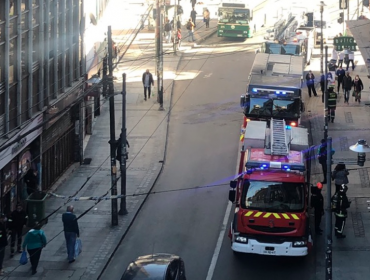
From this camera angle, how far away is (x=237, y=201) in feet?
84.5

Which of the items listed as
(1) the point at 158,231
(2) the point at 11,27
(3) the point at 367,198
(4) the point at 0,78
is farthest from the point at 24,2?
(3) the point at 367,198

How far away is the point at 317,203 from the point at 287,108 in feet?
26.9

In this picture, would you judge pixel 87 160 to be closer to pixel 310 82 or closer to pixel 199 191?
pixel 199 191

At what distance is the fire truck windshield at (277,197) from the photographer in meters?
24.9

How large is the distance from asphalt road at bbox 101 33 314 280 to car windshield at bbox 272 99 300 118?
2.90m

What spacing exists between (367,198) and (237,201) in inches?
306

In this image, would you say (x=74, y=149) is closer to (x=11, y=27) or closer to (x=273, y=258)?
(x=11, y=27)

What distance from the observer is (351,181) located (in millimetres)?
33719

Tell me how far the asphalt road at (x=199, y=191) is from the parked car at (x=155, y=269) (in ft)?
9.86

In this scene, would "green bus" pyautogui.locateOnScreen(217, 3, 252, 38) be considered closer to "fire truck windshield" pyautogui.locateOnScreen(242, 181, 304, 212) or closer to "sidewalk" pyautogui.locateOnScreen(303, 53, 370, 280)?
"sidewalk" pyautogui.locateOnScreen(303, 53, 370, 280)

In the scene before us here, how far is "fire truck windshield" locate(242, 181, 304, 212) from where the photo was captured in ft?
81.8

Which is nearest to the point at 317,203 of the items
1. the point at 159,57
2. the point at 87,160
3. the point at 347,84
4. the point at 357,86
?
the point at 87,160

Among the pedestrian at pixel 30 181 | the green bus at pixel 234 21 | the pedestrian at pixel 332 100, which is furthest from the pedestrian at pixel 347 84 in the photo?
the pedestrian at pixel 30 181

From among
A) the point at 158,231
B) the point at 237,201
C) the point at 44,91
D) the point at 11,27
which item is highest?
the point at 11,27
